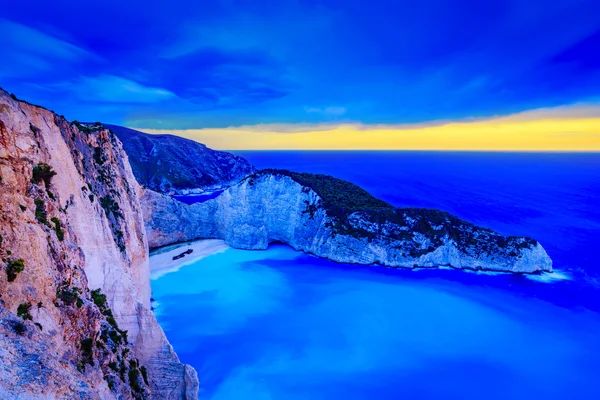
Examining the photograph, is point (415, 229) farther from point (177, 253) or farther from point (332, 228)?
point (177, 253)

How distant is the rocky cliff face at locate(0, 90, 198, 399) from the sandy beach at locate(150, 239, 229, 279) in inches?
542

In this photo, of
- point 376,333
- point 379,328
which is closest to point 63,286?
point 376,333

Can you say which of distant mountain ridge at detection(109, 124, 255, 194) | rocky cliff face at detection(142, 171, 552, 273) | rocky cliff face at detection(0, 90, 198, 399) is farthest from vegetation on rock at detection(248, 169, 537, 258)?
distant mountain ridge at detection(109, 124, 255, 194)

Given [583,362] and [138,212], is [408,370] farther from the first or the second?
[138,212]

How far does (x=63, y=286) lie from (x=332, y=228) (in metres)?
27.0

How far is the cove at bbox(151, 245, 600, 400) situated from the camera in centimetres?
1670

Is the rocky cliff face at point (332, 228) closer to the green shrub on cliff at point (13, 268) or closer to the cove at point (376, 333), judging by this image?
the cove at point (376, 333)

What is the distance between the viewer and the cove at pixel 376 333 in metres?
16.7

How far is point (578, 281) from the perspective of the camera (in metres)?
28.3

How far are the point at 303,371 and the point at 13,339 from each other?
1478cm

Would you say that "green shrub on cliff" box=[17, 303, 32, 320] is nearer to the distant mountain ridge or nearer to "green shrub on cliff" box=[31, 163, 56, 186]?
"green shrub on cliff" box=[31, 163, 56, 186]

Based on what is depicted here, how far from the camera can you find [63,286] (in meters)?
7.91

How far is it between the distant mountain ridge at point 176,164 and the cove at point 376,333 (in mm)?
52070

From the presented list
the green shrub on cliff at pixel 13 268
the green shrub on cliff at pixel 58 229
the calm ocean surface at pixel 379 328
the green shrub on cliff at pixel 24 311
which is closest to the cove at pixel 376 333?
the calm ocean surface at pixel 379 328
